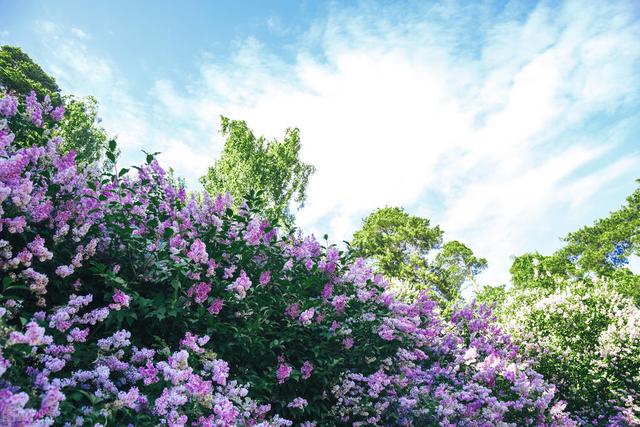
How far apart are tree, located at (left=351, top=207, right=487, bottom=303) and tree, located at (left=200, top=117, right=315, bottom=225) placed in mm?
5509

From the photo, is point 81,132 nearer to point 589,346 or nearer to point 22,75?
point 22,75

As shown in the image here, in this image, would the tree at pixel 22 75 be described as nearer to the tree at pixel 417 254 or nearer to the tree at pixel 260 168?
the tree at pixel 260 168

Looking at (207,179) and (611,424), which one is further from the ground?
(207,179)

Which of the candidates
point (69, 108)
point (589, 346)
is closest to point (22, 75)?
point (69, 108)

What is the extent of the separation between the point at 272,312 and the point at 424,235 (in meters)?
23.2

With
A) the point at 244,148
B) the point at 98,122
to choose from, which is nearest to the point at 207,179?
the point at 244,148

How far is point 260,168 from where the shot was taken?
2091 centimetres

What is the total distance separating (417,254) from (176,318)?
77.8ft

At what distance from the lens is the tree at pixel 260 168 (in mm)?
20344

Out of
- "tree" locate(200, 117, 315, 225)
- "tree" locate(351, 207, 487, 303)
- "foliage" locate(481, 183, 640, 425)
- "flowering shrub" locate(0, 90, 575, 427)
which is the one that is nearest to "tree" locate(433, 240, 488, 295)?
"tree" locate(351, 207, 487, 303)

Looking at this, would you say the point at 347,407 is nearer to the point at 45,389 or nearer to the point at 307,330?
the point at 307,330

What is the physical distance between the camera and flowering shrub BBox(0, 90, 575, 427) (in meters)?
2.19

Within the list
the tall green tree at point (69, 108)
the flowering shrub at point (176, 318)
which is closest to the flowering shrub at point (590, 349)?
the flowering shrub at point (176, 318)

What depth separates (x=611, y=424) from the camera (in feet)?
22.0
